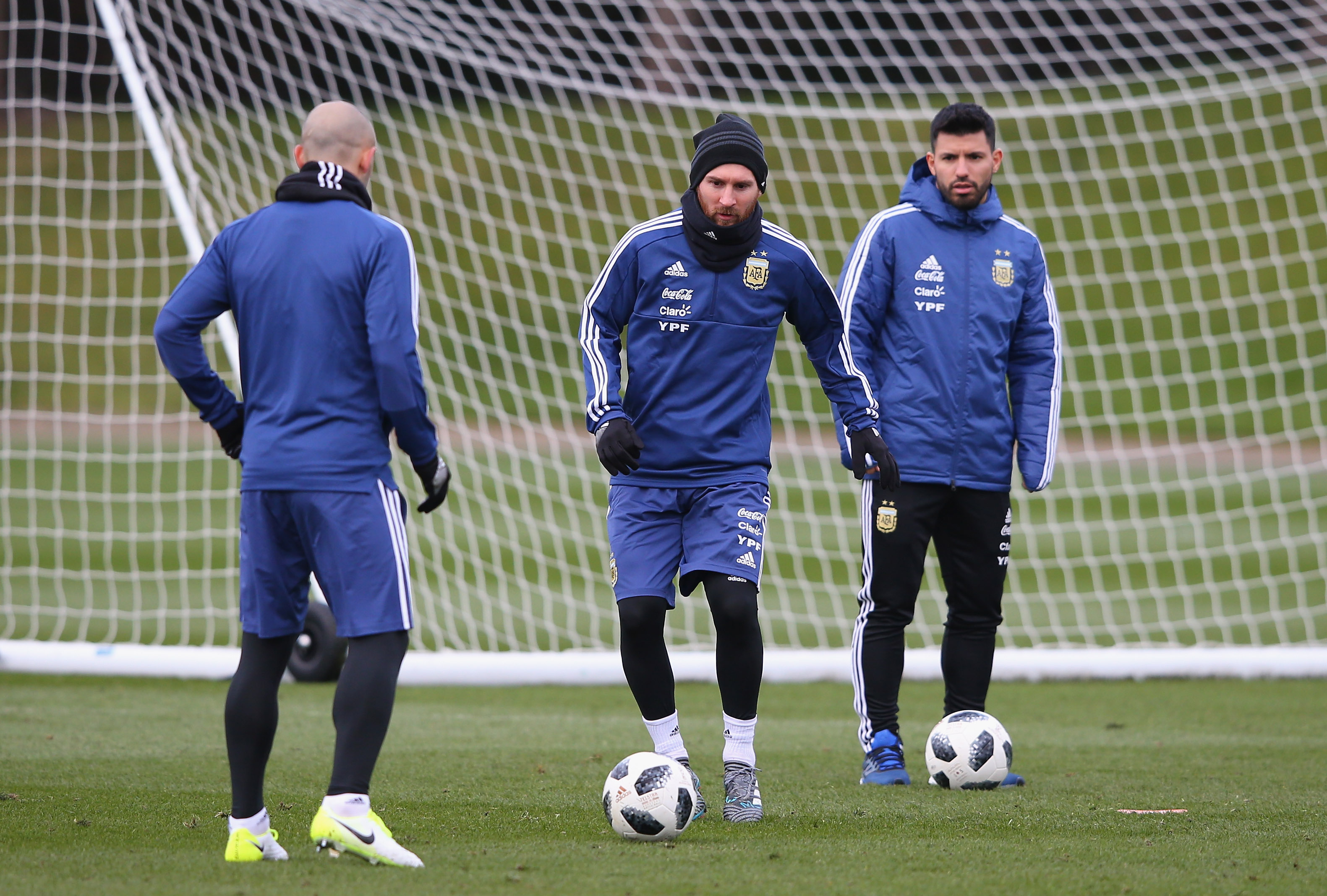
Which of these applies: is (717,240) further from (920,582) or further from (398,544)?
(920,582)

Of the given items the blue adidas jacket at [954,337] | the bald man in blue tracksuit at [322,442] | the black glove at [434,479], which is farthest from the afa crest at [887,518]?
the bald man in blue tracksuit at [322,442]

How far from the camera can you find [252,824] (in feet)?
10.7

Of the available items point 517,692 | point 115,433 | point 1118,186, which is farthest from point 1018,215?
point 517,692

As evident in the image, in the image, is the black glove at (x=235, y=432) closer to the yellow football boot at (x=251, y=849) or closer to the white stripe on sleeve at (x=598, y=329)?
the yellow football boot at (x=251, y=849)

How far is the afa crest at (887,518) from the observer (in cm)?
471

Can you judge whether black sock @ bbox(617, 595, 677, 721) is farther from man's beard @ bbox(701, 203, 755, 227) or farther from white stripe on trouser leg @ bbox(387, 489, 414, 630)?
man's beard @ bbox(701, 203, 755, 227)

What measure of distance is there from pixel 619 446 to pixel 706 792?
4.07ft

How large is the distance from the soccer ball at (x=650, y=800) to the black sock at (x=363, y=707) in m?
0.68

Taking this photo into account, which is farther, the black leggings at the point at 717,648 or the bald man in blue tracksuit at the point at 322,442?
the black leggings at the point at 717,648

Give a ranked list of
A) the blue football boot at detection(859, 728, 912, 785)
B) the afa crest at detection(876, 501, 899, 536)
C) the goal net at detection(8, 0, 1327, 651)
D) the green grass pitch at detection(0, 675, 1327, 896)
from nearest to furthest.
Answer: the green grass pitch at detection(0, 675, 1327, 896) → the blue football boot at detection(859, 728, 912, 785) → the afa crest at detection(876, 501, 899, 536) → the goal net at detection(8, 0, 1327, 651)

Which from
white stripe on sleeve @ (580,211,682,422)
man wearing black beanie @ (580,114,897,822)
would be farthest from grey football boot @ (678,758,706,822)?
white stripe on sleeve @ (580,211,682,422)

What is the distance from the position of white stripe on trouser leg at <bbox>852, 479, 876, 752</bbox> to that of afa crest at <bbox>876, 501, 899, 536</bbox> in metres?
0.05

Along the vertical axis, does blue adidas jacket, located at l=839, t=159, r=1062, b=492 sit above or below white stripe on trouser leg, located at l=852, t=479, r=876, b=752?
above

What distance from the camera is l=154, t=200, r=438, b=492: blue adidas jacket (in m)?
3.21
